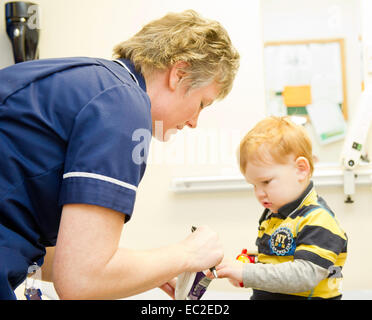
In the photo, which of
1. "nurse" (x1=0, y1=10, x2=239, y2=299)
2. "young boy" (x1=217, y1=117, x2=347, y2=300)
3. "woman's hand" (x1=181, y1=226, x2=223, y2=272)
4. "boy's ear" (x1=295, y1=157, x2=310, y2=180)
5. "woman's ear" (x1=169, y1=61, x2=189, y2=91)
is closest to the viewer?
"nurse" (x1=0, y1=10, x2=239, y2=299)

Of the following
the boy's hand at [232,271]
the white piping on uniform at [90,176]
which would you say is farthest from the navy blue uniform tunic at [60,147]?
the boy's hand at [232,271]

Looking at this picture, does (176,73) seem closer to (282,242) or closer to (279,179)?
(279,179)

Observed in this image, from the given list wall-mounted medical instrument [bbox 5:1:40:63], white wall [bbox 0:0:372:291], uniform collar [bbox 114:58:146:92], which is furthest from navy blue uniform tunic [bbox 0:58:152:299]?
wall-mounted medical instrument [bbox 5:1:40:63]

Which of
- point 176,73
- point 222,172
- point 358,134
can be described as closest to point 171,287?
point 176,73

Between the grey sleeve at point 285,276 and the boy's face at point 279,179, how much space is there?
176 millimetres

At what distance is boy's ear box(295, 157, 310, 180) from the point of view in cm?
119

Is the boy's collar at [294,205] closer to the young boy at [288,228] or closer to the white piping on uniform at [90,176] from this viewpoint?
the young boy at [288,228]

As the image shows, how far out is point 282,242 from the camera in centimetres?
114

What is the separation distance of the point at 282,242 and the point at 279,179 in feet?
0.55

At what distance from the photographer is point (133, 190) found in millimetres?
749

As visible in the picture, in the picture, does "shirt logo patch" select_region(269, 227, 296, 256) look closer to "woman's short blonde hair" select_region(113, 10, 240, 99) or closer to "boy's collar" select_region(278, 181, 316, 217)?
"boy's collar" select_region(278, 181, 316, 217)

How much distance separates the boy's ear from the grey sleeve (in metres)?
0.24

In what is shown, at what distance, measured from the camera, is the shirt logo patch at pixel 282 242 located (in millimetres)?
1129
